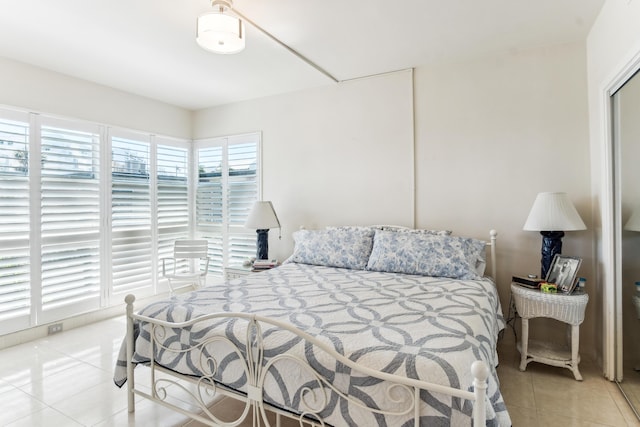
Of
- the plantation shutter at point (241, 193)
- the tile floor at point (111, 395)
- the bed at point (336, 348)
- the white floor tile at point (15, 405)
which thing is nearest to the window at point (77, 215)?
the tile floor at point (111, 395)

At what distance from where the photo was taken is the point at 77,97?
3576 millimetres

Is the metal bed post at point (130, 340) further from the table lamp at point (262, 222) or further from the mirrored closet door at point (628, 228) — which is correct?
the mirrored closet door at point (628, 228)

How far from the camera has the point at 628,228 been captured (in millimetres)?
2199

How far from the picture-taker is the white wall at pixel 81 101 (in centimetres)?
314

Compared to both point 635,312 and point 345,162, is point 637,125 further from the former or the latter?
point 345,162

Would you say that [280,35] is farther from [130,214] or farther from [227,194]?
[130,214]

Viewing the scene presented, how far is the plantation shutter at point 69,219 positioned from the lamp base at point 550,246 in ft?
13.9

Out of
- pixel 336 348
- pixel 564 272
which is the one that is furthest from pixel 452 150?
pixel 336 348

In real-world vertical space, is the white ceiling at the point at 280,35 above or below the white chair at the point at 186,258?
Answer: above

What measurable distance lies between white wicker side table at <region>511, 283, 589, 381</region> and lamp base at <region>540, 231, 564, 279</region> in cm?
28

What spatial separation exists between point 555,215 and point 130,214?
4.17m

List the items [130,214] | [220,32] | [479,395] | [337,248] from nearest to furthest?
[479,395]
[220,32]
[337,248]
[130,214]

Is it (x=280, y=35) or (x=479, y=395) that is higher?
(x=280, y=35)

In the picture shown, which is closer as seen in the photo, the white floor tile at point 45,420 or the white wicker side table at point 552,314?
the white floor tile at point 45,420
